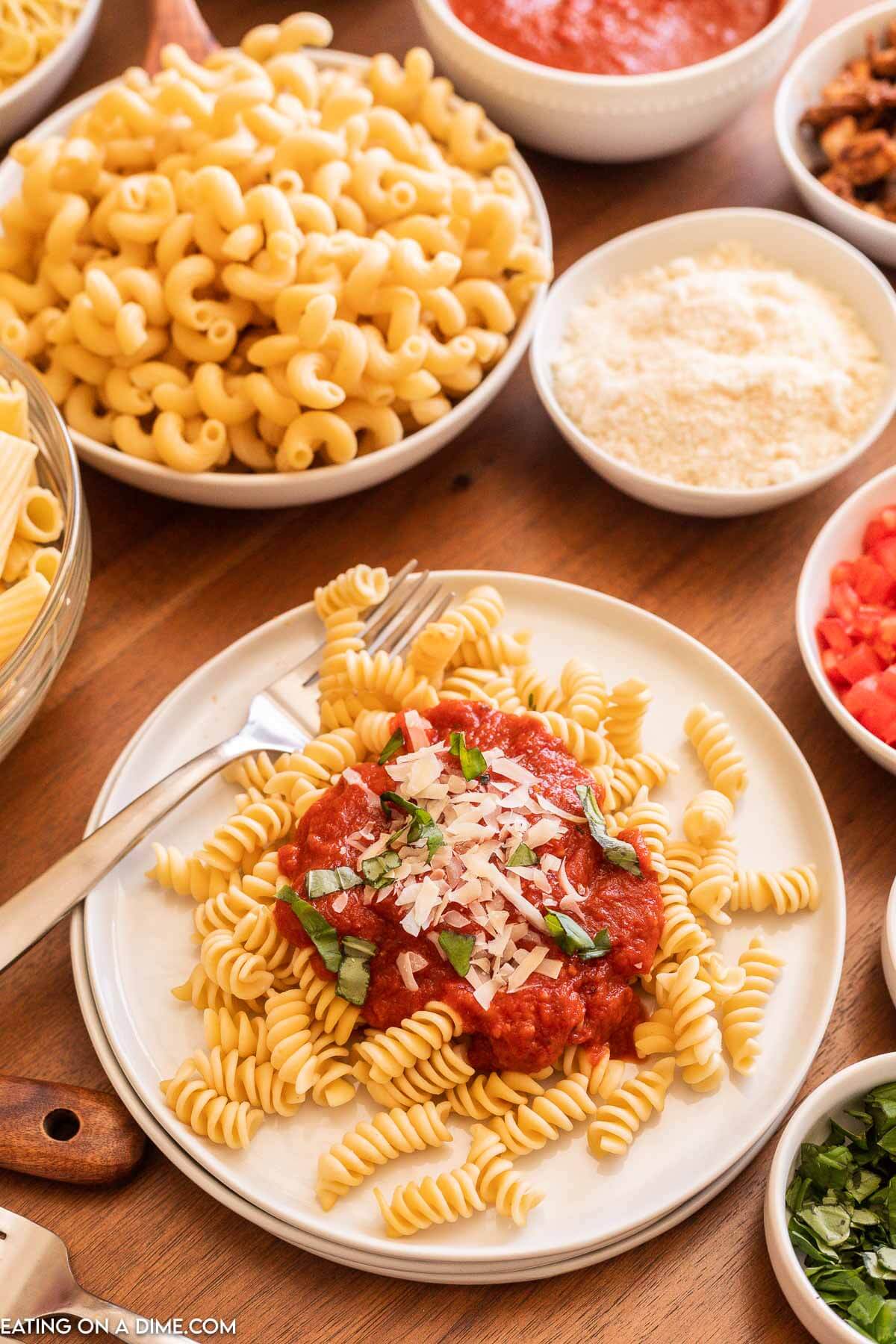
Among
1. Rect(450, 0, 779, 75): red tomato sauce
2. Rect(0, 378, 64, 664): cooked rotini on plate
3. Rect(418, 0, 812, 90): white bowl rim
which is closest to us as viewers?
Rect(0, 378, 64, 664): cooked rotini on plate

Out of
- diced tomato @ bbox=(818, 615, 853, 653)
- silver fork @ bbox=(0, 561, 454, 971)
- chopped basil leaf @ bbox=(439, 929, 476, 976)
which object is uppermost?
silver fork @ bbox=(0, 561, 454, 971)

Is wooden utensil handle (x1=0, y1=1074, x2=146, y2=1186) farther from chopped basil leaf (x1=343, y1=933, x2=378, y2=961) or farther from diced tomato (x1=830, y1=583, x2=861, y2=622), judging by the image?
diced tomato (x1=830, y1=583, x2=861, y2=622)

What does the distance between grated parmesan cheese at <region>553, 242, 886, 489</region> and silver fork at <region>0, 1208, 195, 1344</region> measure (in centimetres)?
152

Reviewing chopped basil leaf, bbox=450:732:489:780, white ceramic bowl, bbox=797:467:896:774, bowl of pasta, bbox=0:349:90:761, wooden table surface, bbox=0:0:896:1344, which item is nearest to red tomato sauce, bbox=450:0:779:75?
wooden table surface, bbox=0:0:896:1344

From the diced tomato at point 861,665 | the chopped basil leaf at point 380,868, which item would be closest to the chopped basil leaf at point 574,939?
the chopped basil leaf at point 380,868

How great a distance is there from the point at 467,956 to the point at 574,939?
15 centimetres

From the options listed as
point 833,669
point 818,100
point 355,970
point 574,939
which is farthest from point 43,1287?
point 818,100

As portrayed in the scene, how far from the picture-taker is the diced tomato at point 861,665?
202 cm

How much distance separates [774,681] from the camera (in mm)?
2178

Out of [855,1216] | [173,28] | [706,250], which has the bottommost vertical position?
[855,1216]

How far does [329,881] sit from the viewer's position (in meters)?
1.74

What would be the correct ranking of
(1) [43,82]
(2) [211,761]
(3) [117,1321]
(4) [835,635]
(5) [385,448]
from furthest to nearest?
(1) [43,82] → (5) [385,448] → (4) [835,635] → (2) [211,761] → (3) [117,1321]

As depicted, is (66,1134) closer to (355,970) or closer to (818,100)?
(355,970)

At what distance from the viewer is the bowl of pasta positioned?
1863 mm
